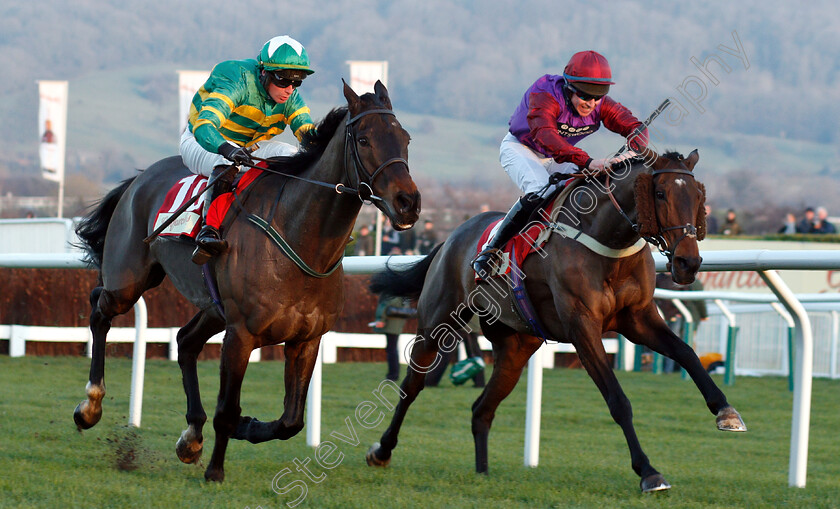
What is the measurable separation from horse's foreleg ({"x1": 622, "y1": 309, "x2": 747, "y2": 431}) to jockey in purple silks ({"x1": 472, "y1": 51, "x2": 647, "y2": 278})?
2.32 feet

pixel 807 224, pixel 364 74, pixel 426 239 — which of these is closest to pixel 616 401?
pixel 426 239

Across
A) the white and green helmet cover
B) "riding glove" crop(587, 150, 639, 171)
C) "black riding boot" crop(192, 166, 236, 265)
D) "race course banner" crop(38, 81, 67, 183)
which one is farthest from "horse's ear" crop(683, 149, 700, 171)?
"race course banner" crop(38, 81, 67, 183)

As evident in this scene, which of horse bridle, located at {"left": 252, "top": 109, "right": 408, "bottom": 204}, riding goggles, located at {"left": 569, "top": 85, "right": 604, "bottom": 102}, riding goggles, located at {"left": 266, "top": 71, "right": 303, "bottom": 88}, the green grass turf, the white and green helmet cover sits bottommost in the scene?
the green grass turf

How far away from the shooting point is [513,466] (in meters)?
5.24

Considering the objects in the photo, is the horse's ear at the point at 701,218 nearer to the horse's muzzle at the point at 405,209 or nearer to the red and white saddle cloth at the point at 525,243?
the red and white saddle cloth at the point at 525,243

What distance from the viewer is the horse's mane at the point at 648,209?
414 centimetres

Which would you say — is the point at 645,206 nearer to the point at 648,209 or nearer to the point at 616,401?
the point at 648,209

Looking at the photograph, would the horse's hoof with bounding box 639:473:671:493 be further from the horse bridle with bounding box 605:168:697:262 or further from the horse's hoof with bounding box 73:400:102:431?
the horse's hoof with bounding box 73:400:102:431

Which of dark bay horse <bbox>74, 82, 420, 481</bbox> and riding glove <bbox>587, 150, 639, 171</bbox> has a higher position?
riding glove <bbox>587, 150, 639, 171</bbox>

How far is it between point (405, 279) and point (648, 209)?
6.32ft

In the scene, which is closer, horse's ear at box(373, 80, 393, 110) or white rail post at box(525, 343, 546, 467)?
horse's ear at box(373, 80, 393, 110)

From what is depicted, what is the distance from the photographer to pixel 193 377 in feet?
16.3

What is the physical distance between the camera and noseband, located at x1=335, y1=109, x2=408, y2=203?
394 centimetres

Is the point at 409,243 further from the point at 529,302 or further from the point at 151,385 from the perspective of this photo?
the point at 529,302
